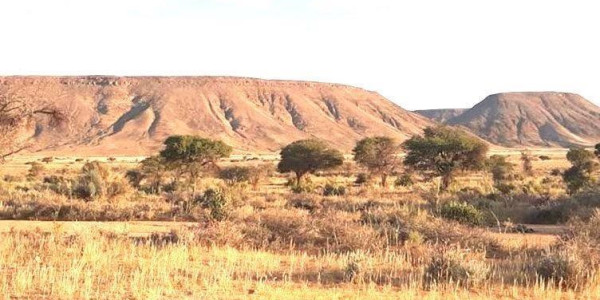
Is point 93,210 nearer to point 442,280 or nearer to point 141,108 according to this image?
point 442,280

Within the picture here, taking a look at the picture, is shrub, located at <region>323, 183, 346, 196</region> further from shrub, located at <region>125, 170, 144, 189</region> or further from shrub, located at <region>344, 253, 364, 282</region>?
shrub, located at <region>344, 253, 364, 282</region>

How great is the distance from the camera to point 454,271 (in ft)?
30.0

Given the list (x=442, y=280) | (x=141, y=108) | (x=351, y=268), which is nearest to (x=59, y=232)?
(x=351, y=268)

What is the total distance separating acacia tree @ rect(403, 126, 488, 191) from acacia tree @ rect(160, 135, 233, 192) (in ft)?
43.9

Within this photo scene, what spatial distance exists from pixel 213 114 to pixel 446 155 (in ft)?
353

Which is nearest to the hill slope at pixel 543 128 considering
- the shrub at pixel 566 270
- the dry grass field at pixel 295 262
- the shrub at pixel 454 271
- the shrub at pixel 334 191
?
the shrub at pixel 334 191

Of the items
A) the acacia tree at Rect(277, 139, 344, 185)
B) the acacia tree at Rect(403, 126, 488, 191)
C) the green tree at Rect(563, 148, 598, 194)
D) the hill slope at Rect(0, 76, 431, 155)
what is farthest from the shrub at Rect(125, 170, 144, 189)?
the hill slope at Rect(0, 76, 431, 155)

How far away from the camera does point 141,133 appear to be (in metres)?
129

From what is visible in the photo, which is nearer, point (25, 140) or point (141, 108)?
point (25, 140)

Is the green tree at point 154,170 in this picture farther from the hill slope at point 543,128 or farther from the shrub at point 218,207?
the hill slope at point 543,128

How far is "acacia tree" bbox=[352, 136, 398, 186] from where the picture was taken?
156 ft

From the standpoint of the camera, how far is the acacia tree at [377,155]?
156ft

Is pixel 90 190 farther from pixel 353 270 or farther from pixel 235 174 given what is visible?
pixel 235 174

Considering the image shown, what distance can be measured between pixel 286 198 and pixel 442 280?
17307mm
